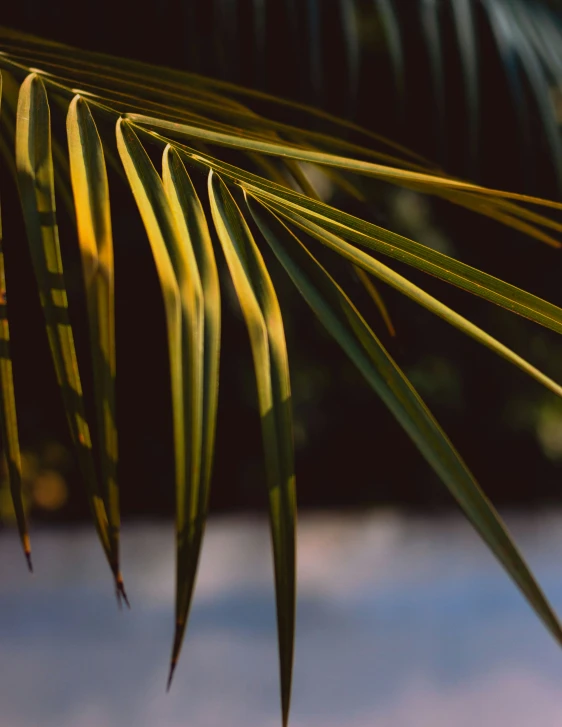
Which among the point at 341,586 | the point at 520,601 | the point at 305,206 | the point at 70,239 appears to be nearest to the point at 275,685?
the point at 341,586

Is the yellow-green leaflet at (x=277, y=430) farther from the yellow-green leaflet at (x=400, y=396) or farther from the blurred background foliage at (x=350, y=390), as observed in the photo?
the blurred background foliage at (x=350, y=390)

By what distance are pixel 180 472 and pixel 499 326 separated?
261 centimetres

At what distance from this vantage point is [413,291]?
1.13 ft

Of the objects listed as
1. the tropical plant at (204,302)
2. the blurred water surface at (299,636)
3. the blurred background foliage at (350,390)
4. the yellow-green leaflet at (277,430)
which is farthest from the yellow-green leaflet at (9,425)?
the blurred water surface at (299,636)

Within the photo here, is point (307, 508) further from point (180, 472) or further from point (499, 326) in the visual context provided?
point (180, 472)

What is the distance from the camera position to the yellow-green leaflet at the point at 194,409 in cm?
29

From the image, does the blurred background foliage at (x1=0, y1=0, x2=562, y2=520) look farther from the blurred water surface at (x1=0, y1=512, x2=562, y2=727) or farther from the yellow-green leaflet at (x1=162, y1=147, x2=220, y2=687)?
the yellow-green leaflet at (x1=162, y1=147, x2=220, y2=687)

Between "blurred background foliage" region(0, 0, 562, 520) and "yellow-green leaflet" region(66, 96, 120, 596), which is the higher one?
"yellow-green leaflet" region(66, 96, 120, 596)

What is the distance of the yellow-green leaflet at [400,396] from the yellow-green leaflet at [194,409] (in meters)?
0.05

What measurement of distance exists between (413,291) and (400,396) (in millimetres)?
48

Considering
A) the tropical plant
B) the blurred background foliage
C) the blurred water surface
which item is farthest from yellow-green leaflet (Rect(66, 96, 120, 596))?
the blurred water surface

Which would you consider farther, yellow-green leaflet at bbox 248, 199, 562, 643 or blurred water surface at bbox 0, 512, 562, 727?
blurred water surface at bbox 0, 512, 562, 727

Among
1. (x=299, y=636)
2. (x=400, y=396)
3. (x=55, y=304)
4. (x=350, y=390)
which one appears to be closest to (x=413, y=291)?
(x=400, y=396)

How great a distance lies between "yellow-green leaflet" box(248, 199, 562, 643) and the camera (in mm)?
292
